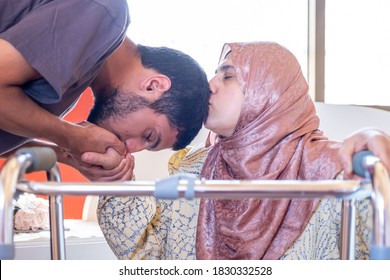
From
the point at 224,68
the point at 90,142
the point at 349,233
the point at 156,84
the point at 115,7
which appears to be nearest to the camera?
the point at 349,233

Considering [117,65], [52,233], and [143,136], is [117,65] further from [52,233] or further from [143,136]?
[52,233]

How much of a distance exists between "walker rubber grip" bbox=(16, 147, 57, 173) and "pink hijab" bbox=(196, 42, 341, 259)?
74 cm

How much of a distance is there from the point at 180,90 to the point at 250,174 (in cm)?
29

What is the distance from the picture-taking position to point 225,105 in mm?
1646

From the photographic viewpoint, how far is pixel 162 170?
109 inches

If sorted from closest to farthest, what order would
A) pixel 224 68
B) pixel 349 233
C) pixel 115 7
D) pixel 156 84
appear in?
pixel 349 233 < pixel 115 7 < pixel 156 84 < pixel 224 68

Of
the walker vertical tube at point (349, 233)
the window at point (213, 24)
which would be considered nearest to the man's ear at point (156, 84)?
the walker vertical tube at point (349, 233)

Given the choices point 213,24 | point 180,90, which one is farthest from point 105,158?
point 213,24

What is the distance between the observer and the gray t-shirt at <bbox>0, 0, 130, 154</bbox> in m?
1.19

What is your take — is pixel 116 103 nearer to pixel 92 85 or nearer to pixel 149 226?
pixel 92 85

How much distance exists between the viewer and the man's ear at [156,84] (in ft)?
5.13

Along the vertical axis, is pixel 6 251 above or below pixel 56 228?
above

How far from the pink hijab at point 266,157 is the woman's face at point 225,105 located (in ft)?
0.06
